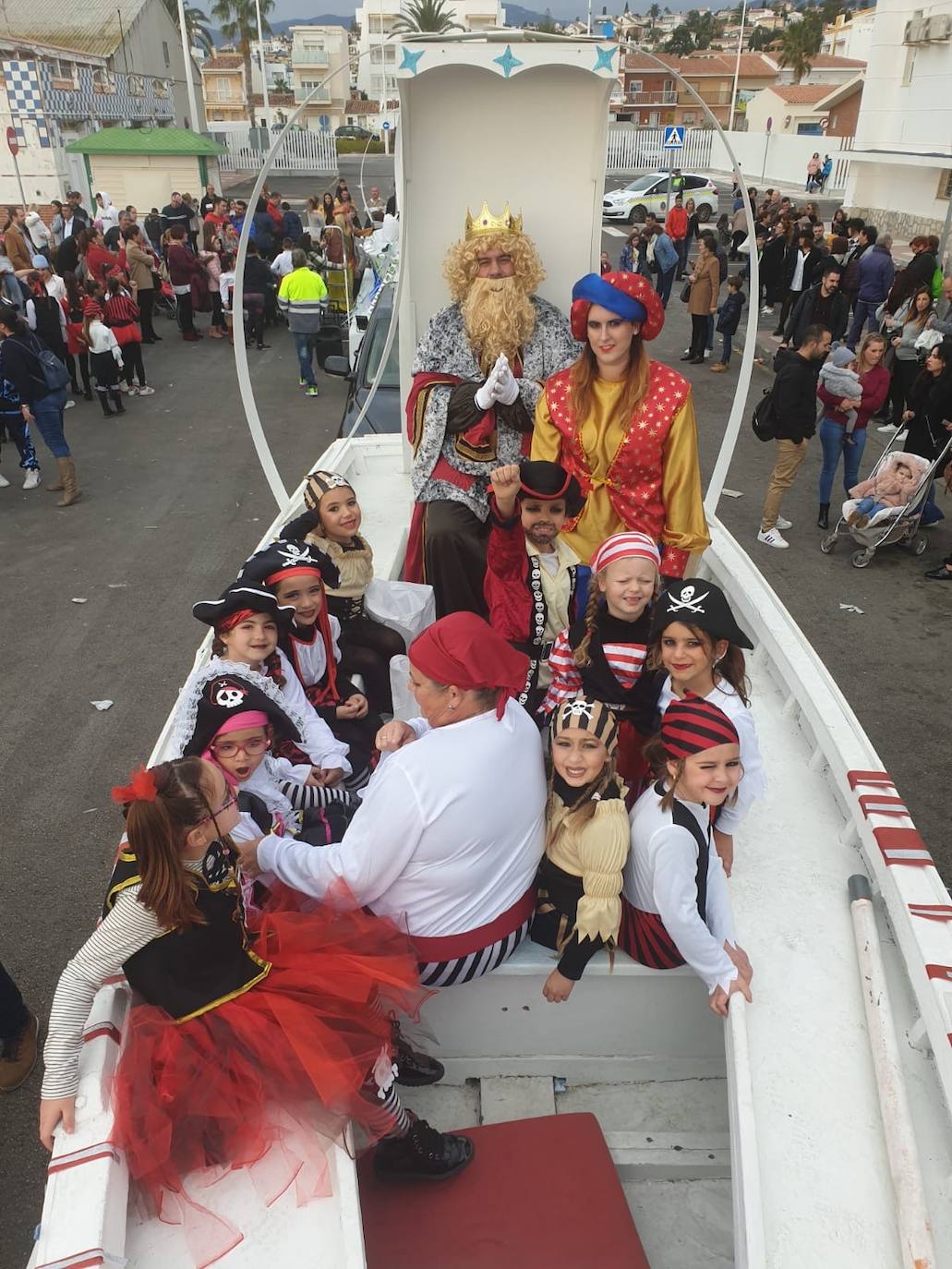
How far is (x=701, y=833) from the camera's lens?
7.37 ft

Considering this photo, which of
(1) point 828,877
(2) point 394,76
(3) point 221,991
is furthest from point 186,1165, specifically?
(2) point 394,76

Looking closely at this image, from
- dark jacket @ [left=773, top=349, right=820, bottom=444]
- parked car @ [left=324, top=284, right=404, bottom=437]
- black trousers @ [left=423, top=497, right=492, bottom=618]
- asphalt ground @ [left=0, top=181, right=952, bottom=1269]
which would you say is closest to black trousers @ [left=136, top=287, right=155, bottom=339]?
asphalt ground @ [left=0, top=181, right=952, bottom=1269]

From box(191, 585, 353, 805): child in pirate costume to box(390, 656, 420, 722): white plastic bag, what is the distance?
0.35 m

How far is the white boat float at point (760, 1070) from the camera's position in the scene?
1.77 m

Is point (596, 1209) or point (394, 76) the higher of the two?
point (394, 76)

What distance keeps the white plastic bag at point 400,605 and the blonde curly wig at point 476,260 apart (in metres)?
1.41

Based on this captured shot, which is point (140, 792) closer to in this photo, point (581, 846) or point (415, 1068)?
point (581, 846)

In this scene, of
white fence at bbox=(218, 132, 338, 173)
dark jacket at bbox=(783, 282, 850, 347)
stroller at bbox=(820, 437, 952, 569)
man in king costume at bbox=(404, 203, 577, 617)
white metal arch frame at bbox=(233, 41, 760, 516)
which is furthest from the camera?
white fence at bbox=(218, 132, 338, 173)

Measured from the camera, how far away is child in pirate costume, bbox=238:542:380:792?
322 cm

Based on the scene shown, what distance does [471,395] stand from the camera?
409 centimetres

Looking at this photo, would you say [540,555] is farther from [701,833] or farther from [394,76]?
[394,76]

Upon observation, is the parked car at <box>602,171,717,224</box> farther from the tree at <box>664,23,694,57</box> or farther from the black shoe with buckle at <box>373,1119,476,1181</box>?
the tree at <box>664,23,694,57</box>

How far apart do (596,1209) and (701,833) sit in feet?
3.08

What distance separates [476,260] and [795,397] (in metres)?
3.88
